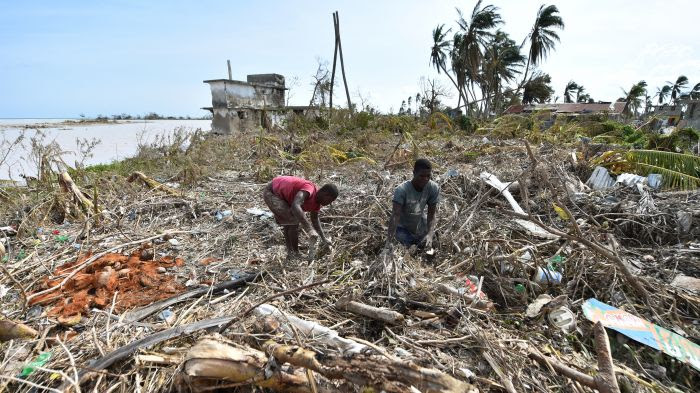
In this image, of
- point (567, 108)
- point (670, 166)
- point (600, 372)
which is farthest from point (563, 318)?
point (567, 108)

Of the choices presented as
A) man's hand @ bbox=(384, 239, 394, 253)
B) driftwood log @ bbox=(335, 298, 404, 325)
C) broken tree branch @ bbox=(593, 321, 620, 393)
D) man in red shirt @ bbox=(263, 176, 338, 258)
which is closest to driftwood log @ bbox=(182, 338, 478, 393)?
driftwood log @ bbox=(335, 298, 404, 325)

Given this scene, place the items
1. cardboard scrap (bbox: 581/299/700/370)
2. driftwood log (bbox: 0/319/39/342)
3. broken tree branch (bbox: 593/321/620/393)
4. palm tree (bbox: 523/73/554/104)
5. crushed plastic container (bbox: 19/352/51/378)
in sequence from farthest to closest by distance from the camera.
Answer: palm tree (bbox: 523/73/554/104) < driftwood log (bbox: 0/319/39/342) < cardboard scrap (bbox: 581/299/700/370) < crushed plastic container (bbox: 19/352/51/378) < broken tree branch (bbox: 593/321/620/393)

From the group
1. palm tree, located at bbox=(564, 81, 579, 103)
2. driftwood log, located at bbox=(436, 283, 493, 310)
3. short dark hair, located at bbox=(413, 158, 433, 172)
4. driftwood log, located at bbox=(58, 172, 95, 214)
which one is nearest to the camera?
driftwood log, located at bbox=(436, 283, 493, 310)

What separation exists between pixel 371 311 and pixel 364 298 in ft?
0.70

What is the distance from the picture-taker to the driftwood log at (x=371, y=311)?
2117 mm

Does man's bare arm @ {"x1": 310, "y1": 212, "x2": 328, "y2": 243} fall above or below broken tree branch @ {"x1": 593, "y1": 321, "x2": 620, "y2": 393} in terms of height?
above

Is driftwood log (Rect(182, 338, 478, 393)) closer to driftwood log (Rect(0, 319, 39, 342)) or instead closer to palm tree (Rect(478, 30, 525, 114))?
driftwood log (Rect(0, 319, 39, 342))

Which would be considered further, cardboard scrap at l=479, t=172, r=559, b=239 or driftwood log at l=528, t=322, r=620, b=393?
cardboard scrap at l=479, t=172, r=559, b=239

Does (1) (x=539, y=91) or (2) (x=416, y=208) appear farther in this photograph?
(1) (x=539, y=91)

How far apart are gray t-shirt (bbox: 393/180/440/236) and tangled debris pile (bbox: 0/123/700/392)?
0.30 metres

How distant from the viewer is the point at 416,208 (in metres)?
3.32

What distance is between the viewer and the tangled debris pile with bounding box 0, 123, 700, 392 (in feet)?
5.74

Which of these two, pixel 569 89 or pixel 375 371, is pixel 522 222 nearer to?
pixel 375 371

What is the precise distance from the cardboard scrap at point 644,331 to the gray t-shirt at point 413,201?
145 centimetres
